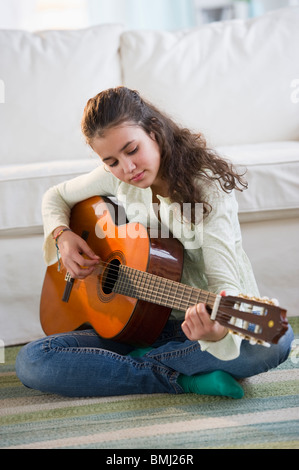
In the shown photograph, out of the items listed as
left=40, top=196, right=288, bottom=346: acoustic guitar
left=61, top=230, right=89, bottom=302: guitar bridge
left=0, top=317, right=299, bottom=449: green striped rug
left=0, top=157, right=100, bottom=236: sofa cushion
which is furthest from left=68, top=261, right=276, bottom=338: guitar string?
left=0, top=157, right=100, bottom=236: sofa cushion

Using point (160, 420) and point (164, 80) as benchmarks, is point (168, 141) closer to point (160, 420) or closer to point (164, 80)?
point (160, 420)

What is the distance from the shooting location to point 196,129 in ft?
6.75

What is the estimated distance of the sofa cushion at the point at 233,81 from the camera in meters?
2.07

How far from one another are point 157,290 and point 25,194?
641 mm

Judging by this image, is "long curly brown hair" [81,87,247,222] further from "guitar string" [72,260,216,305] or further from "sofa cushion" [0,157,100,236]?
"sofa cushion" [0,157,100,236]

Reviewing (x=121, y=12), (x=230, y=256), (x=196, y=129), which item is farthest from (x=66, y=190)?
(x=121, y=12)

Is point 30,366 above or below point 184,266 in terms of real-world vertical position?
below

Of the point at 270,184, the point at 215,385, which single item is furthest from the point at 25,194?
the point at 215,385

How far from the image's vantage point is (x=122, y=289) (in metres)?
1.26

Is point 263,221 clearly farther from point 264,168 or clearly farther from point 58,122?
point 58,122

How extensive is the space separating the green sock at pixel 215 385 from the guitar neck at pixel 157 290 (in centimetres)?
18

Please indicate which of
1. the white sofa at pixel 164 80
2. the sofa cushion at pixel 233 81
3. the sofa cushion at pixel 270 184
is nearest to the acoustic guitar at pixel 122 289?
the sofa cushion at pixel 270 184

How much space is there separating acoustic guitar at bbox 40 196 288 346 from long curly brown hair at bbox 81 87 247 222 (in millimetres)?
127

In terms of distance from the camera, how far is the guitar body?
1.24 meters
